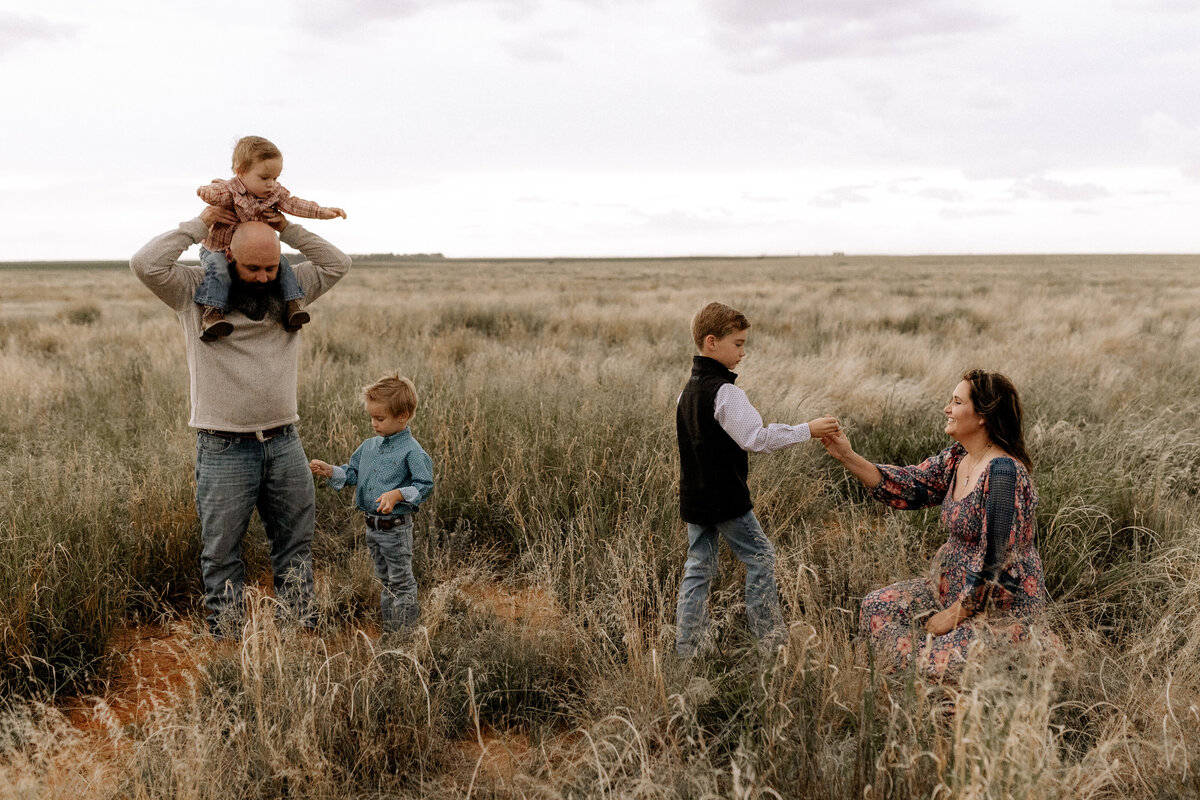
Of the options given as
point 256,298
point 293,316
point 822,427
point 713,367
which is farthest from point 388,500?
point 822,427

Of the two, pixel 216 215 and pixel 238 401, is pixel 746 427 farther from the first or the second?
pixel 216 215

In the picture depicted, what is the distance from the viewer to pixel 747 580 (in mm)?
3309

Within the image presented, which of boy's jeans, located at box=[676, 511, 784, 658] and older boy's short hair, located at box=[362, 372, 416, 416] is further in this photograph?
older boy's short hair, located at box=[362, 372, 416, 416]

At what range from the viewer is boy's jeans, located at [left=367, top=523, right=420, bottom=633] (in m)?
3.45

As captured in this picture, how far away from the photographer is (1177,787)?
2.20 m

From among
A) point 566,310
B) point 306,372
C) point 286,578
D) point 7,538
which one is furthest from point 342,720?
point 566,310

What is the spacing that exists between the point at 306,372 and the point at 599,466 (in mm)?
4155

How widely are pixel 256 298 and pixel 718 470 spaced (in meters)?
2.14

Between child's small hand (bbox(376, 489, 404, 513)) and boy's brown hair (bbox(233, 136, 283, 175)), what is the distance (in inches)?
58.5

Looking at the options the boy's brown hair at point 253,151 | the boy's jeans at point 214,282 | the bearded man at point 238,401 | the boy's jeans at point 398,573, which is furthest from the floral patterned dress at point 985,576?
the boy's brown hair at point 253,151

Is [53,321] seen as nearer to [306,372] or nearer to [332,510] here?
[306,372]

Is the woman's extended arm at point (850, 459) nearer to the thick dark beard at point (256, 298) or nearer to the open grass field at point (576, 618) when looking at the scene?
the open grass field at point (576, 618)

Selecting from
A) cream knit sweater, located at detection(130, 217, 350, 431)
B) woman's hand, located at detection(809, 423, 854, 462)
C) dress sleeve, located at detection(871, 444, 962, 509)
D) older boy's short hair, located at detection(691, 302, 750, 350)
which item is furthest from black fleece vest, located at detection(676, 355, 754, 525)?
cream knit sweater, located at detection(130, 217, 350, 431)

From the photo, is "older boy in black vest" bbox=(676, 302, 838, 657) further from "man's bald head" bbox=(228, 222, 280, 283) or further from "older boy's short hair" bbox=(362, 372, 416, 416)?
"man's bald head" bbox=(228, 222, 280, 283)
